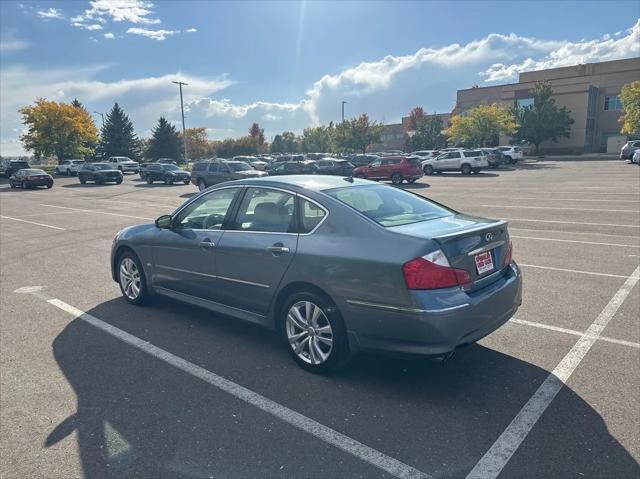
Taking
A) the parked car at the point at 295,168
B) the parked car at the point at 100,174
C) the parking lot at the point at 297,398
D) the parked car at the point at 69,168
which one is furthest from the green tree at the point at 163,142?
the parking lot at the point at 297,398

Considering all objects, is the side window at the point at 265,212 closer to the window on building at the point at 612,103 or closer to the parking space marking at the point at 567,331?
the parking space marking at the point at 567,331

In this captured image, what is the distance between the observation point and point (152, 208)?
17844 mm

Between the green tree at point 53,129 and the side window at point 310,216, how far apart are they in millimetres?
59671

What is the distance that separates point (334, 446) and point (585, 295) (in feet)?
14.3

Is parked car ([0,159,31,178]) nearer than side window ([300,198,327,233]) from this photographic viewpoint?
No

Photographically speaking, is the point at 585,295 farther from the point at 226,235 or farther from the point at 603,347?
the point at 226,235

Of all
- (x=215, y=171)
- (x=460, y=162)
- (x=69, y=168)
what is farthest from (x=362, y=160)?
(x=69, y=168)

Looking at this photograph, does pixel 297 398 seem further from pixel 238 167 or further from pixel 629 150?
pixel 629 150

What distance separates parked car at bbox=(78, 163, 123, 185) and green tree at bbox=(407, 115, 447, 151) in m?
45.4

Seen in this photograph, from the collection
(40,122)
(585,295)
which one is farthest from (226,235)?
(40,122)

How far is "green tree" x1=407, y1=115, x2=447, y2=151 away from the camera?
6800cm

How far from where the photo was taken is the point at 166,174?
3272 centimetres

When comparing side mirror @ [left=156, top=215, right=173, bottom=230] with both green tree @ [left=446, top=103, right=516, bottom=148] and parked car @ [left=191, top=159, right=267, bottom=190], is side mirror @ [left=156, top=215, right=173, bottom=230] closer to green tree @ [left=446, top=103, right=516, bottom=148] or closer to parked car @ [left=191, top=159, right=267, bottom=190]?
parked car @ [left=191, top=159, right=267, bottom=190]

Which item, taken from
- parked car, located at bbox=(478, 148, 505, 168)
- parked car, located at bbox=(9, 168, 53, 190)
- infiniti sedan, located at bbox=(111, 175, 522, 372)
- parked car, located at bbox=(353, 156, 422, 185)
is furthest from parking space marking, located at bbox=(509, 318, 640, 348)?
parked car, located at bbox=(9, 168, 53, 190)
